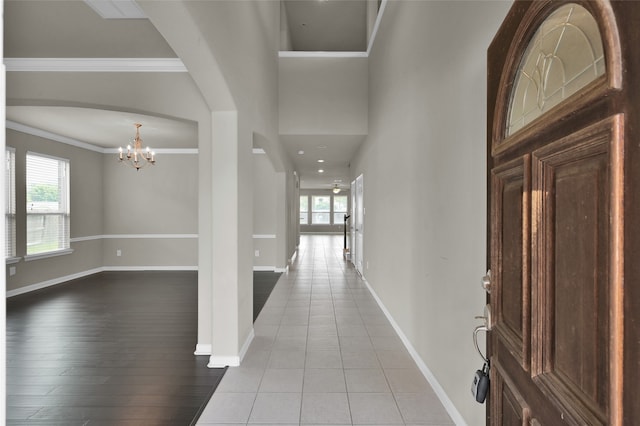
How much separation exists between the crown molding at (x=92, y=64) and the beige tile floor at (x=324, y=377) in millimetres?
2801

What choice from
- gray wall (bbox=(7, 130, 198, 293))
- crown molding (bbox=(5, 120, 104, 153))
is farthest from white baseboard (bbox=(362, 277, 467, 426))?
crown molding (bbox=(5, 120, 104, 153))

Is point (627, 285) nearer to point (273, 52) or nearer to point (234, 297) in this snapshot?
point (234, 297)

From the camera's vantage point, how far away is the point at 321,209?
743 inches

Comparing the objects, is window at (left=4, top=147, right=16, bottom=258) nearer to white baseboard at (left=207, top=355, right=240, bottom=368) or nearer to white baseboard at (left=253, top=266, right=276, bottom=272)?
white baseboard at (left=253, top=266, right=276, bottom=272)

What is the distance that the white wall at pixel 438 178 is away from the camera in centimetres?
189

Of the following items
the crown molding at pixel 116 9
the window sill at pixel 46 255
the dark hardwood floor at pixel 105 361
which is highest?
the crown molding at pixel 116 9

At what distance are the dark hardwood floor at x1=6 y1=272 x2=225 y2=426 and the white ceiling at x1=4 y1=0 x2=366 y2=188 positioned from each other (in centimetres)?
257

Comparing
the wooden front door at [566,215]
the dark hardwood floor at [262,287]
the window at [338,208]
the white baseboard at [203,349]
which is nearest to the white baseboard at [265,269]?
the dark hardwood floor at [262,287]

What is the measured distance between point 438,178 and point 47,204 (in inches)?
270

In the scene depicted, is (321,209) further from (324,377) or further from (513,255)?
(513,255)

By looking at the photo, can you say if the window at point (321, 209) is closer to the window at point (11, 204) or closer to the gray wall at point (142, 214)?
the gray wall at point (142, 214)

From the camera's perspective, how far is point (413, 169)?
120 inches

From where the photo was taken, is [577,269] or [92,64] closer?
[577,269]

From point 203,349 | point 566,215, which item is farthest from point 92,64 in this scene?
point 566,215
